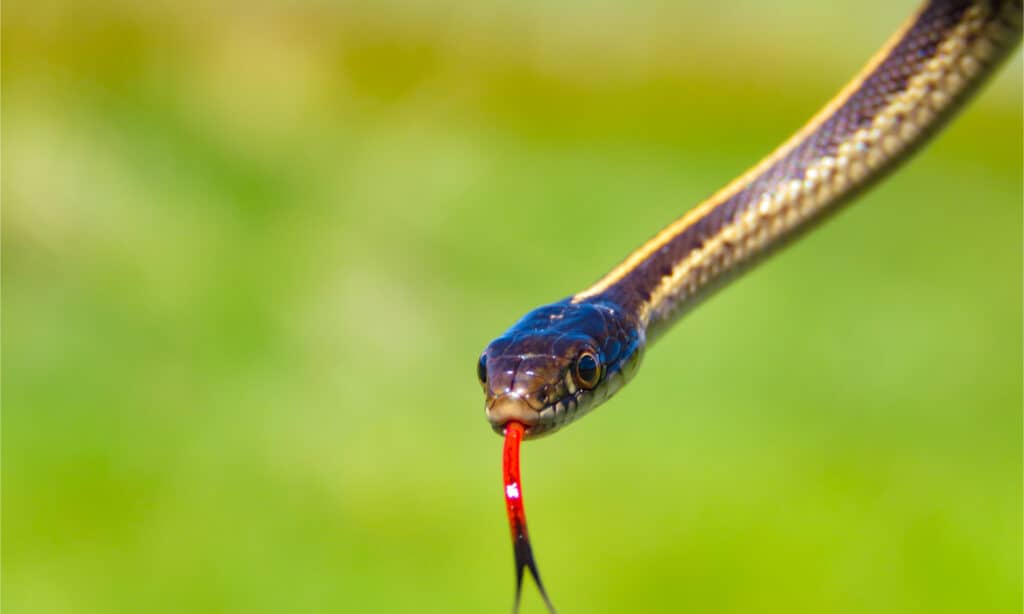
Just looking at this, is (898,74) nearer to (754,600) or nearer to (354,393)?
(754,600)

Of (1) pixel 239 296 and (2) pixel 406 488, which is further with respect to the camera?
(1) pixel 239 296

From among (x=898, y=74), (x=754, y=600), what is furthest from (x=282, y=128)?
(x=898, y=74)

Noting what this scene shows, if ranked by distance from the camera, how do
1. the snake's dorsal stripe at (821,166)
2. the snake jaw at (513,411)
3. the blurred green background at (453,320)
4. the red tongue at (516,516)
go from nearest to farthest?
the red tongue at (516,516)
the snake jaw at (513,411)
the snake's dorsal stripe at (821,166)
the blurred green background at (453,320)

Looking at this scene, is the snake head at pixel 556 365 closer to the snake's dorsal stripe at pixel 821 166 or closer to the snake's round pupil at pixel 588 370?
the snake's round pupil at pixel 588 370

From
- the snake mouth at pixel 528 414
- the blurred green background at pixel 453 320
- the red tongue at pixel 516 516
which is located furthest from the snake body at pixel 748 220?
the blurred green background at pixel 453 320

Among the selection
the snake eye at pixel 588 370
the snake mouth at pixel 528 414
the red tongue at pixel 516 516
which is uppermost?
the snake eye at pixel 588 370

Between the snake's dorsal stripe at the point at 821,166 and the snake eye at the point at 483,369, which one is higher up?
the snake's dorsal stripe at the point at 821,166

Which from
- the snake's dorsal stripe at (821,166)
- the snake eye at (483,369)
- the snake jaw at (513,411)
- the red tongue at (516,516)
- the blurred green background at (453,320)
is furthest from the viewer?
the blurred green background at (453,320)
